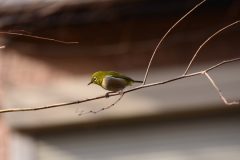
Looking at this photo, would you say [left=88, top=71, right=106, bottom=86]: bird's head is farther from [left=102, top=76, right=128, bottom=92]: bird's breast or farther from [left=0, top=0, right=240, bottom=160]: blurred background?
[left=0, top=0, right=240, bottom=160]: blurred background

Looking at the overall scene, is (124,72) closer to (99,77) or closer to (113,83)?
(99,77)

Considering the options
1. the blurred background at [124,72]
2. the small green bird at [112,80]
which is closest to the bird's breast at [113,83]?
the small green bird at [112,80]

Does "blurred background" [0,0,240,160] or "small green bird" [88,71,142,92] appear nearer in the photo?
"small green bird" [88,71,142,92]

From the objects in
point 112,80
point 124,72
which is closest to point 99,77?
point 112,80

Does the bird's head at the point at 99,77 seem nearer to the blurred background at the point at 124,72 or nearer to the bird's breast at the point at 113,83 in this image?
the bird's breast at the point at 113,83

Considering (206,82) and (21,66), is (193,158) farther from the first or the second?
(21,66)

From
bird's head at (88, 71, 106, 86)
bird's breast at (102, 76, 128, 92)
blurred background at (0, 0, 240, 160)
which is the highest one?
blurred background at (0, 0, 240, 160)

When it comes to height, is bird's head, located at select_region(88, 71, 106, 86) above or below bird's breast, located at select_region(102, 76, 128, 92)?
above

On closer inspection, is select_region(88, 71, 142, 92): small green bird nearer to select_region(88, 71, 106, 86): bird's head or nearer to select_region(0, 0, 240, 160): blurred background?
select_region(88, 71, 106, 86): bird's head

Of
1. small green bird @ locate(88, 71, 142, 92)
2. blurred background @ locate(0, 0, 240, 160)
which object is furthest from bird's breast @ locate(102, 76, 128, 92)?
blurred background @ locate(0, 0, 240, 160)

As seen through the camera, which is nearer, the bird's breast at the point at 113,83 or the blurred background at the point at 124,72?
the bird's breast at the point at 113,83
